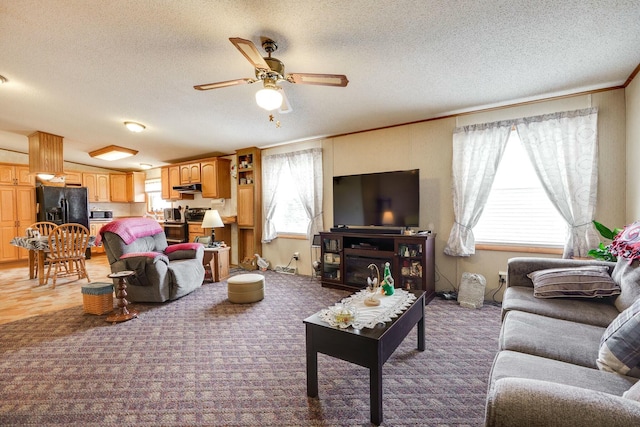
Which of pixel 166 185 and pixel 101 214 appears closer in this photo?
pixel 166 185

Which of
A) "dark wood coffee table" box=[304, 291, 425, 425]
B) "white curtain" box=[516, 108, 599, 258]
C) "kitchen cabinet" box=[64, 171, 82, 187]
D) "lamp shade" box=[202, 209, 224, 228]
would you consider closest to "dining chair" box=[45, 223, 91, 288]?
"lamp shade" box=[202, 209, 224, 228]

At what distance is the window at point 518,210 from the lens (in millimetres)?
3111

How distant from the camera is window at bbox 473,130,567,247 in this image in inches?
122

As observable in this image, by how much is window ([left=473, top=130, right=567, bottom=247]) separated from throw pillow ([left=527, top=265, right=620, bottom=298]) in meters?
1.11

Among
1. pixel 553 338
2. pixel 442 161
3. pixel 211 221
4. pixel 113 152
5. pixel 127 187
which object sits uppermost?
pixel 113 152

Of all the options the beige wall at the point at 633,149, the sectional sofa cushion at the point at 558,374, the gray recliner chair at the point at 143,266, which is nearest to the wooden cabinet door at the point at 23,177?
the gray recliner chair at the point at 143,266

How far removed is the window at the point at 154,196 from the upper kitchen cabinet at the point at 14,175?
217cm

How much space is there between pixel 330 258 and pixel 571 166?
9.68 ft

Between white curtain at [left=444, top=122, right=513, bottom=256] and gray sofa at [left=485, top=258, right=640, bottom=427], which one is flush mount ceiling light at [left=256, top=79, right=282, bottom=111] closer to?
gray sofa at [left=485, top=258, right=640, bottom=427]

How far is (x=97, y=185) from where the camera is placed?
23.7ft

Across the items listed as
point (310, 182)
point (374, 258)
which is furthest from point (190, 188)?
point (374, 258)

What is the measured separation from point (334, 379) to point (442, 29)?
2507mm

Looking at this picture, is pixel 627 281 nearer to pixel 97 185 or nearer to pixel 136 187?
pixel 136 187

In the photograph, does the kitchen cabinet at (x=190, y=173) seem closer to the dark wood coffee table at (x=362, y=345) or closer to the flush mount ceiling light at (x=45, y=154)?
the flush mount ceiling light at (x=45, y=154)
